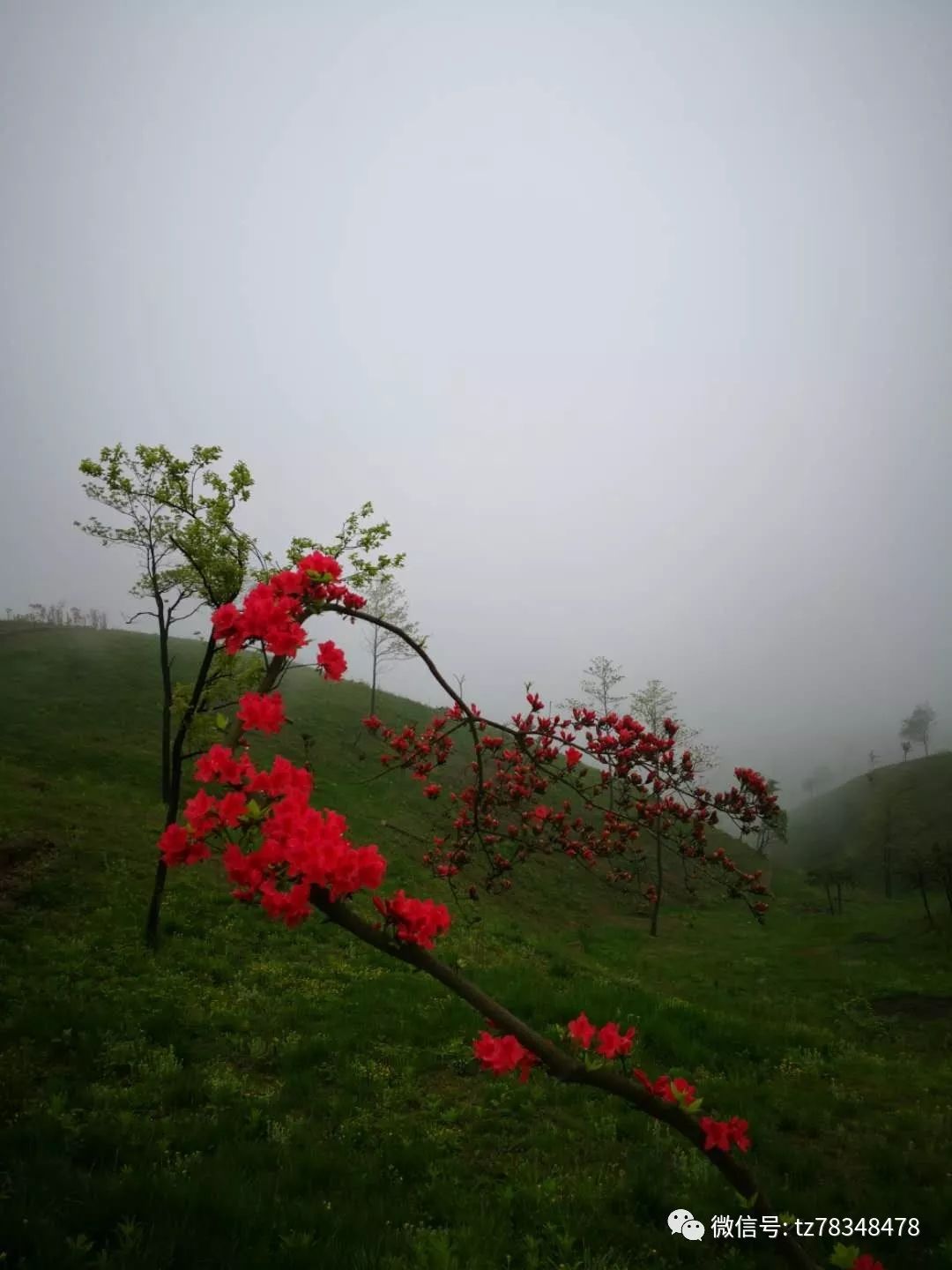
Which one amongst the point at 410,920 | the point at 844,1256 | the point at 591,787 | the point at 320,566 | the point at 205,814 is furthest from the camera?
the point at 591,787

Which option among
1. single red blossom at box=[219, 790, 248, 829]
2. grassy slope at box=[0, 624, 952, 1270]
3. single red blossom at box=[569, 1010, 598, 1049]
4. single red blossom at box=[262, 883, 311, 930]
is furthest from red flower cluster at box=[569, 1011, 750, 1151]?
grassy slope at box=[0, 624, 952, 1270]

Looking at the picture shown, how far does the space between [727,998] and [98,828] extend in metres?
14.4

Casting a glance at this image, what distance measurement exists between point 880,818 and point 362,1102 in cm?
6790

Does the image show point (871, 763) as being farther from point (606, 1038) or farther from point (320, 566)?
point (320, 566)

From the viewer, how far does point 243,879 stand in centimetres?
209

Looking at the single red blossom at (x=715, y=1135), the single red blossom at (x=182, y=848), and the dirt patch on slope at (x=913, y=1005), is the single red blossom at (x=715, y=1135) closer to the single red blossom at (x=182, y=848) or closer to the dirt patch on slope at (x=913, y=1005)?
the single red blossom at (x=182, y=848)

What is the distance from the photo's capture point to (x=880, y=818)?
58.7m

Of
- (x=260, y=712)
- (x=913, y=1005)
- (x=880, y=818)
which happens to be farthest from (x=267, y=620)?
(x=880, y=818)

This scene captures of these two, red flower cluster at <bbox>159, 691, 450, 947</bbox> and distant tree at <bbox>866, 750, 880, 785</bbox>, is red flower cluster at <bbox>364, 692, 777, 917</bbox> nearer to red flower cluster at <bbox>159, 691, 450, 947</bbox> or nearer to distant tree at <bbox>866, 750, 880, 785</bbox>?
red flower cluster at <bbox>159, 691, 450, 947</bbox>


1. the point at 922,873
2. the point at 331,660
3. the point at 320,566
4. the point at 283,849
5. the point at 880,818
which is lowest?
the point at 880,818

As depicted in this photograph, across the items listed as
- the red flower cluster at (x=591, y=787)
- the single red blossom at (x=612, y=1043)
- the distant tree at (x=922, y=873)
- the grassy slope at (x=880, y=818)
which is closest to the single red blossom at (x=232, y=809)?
the single red blossom at (x=612, y=1043)

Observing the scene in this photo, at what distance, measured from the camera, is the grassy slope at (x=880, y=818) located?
5097 centimetres

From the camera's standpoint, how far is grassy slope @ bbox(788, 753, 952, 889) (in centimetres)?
5097

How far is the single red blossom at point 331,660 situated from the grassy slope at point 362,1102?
10.9 ft
